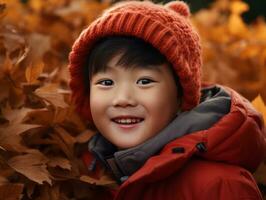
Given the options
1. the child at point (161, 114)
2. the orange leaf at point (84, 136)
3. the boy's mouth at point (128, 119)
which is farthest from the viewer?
the orange leaf at point (84, 136)

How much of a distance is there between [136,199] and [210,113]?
0.43 metres

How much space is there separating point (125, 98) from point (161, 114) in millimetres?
156

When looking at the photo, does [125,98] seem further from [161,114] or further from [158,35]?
[158,35]

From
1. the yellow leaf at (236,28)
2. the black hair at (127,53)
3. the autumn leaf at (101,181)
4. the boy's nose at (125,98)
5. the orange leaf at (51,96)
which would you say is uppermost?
the black hair at (127,53)

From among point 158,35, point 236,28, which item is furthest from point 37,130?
point 236,28

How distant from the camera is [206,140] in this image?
93.7 inches

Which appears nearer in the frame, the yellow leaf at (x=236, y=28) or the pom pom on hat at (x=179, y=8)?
the pom pom on hat at (x=179, y=8)

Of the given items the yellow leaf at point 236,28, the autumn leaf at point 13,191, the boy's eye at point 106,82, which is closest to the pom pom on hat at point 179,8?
the boy's eye at point 106,82

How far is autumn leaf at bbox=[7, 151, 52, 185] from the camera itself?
2.28m

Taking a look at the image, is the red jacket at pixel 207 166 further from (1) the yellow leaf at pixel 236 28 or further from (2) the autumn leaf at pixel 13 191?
(1) the yellow leaf at pixel 236 28

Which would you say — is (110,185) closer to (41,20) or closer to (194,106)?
(194,106)

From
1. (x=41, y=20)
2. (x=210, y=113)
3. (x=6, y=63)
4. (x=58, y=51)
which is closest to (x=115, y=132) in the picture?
(x=210, y=113)

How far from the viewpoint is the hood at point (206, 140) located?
7.79 ft

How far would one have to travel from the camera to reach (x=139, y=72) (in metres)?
2.45
